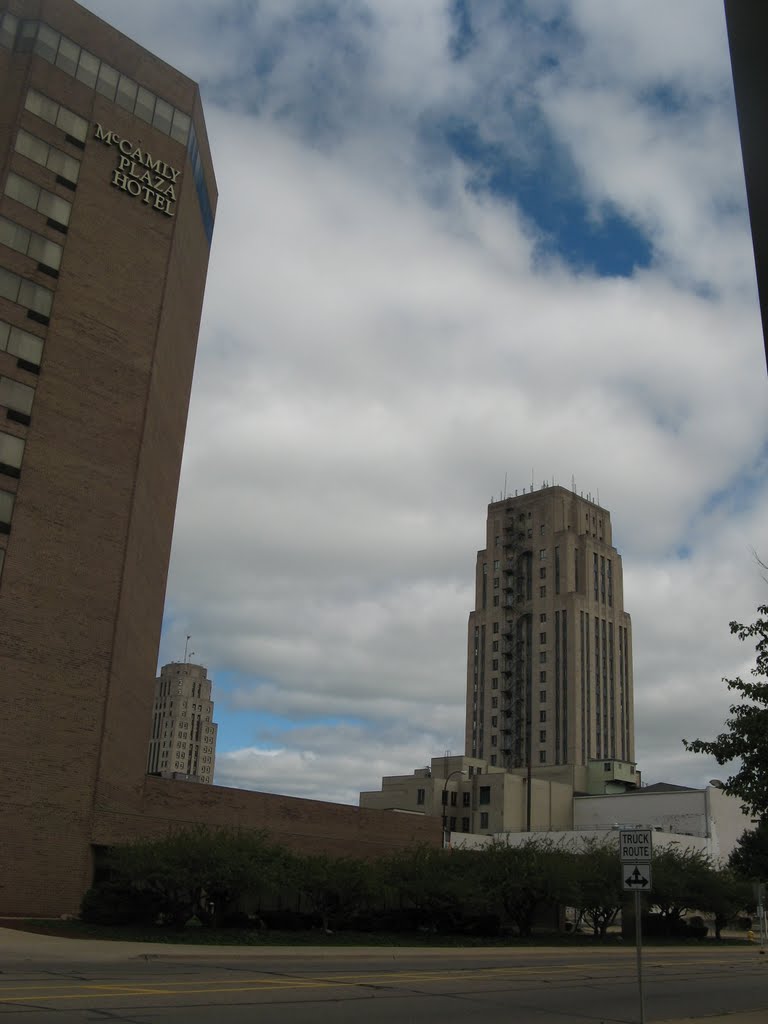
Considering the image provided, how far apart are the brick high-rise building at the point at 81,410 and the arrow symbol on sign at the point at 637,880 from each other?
27.4 metres

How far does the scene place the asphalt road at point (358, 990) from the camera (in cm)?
1521

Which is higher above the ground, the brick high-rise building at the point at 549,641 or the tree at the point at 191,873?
the brick high-rise building at the point at 549,641

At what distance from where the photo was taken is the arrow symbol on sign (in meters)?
16.1

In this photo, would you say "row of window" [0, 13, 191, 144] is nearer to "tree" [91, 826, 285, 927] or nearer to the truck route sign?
"tree" [91, 826, 285, 927]

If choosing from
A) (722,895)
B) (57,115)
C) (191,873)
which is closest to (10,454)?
(57,115)

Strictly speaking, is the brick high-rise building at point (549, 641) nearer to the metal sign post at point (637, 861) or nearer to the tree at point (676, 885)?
the tree at point (676, 885)

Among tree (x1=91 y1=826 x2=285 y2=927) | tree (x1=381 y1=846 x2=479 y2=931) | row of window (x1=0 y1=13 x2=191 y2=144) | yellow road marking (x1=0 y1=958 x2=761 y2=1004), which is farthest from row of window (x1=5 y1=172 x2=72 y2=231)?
yellow road marking (x1=0 y1=958 x2=761 y2=1004)

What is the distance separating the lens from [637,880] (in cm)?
1622

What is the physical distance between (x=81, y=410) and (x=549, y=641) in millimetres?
105140

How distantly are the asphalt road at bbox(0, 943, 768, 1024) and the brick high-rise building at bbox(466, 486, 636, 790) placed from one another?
4074 inches

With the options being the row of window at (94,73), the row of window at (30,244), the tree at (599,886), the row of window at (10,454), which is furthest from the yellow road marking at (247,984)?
the row of window at (94,73)

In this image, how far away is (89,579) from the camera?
135ft

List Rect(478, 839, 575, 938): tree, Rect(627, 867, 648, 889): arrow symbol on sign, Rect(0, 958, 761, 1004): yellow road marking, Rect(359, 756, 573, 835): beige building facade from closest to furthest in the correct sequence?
1. Rect(627, 867, 648, 889): arrow symbol on sign
2. Rect(0, 958, 761, 1004): yellow road marking
3. Rect(478, 839, 575, 938): tree
4. Rect(359, 756, 573, 835): beige building facade

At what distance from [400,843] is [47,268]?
3487cm
